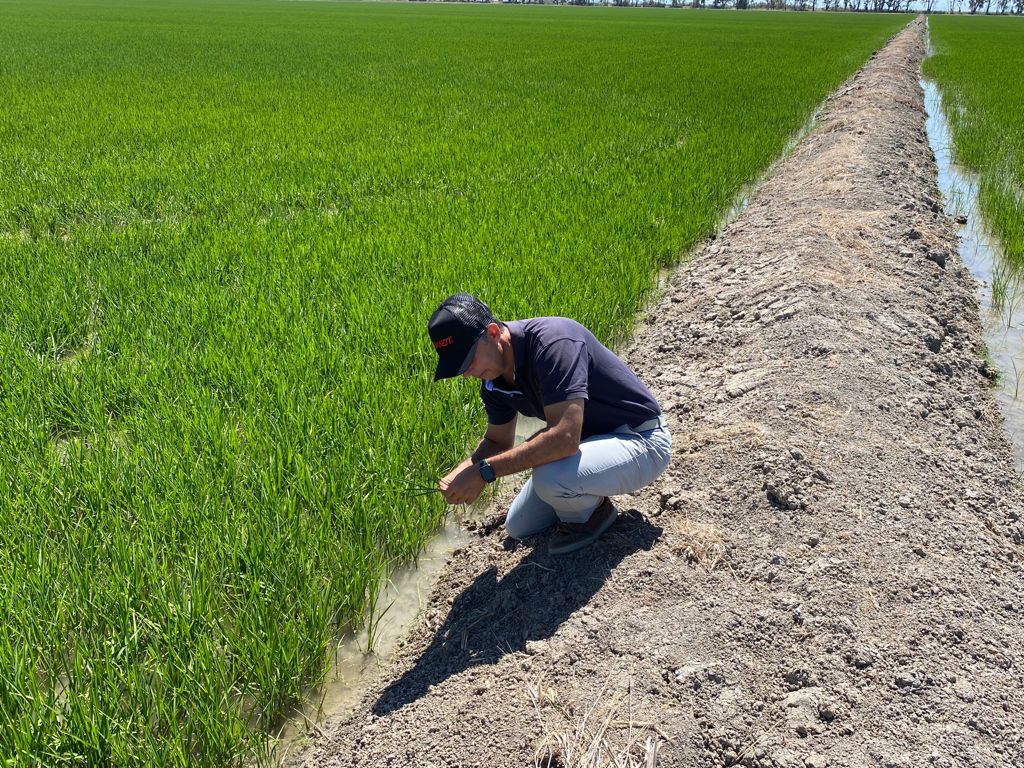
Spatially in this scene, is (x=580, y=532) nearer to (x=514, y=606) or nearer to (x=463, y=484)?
(x=514, y=606)

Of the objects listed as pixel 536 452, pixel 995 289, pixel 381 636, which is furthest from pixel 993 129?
pixel 381 636

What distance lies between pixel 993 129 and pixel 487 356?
10.8 metres

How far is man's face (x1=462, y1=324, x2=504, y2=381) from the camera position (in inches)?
78.5

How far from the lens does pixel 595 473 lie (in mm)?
2312

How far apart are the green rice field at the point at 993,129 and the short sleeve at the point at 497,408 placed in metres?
4.93

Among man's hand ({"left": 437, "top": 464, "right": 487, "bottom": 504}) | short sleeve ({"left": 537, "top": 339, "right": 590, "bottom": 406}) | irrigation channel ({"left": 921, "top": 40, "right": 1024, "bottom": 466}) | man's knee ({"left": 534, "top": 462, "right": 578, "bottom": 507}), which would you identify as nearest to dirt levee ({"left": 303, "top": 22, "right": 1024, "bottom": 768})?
irrigation channel ({"left": 921, "top": 40, "right": 1024, "bottom": 466})

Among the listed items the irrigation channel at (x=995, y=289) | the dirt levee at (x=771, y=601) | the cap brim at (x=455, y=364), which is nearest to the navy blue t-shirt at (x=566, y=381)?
the cap brim at (x=455, y=364)

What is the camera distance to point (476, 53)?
73.0 ft

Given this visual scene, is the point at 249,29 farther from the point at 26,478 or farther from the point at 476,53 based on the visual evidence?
the point at 26,478

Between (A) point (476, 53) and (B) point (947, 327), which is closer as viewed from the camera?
(B) point (947, 327)

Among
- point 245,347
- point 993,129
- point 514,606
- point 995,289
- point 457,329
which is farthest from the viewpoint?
point 993,129

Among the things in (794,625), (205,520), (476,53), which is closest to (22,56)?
(476,53)

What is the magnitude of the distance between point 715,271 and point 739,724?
13.2 feet

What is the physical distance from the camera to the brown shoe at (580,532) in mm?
2445
